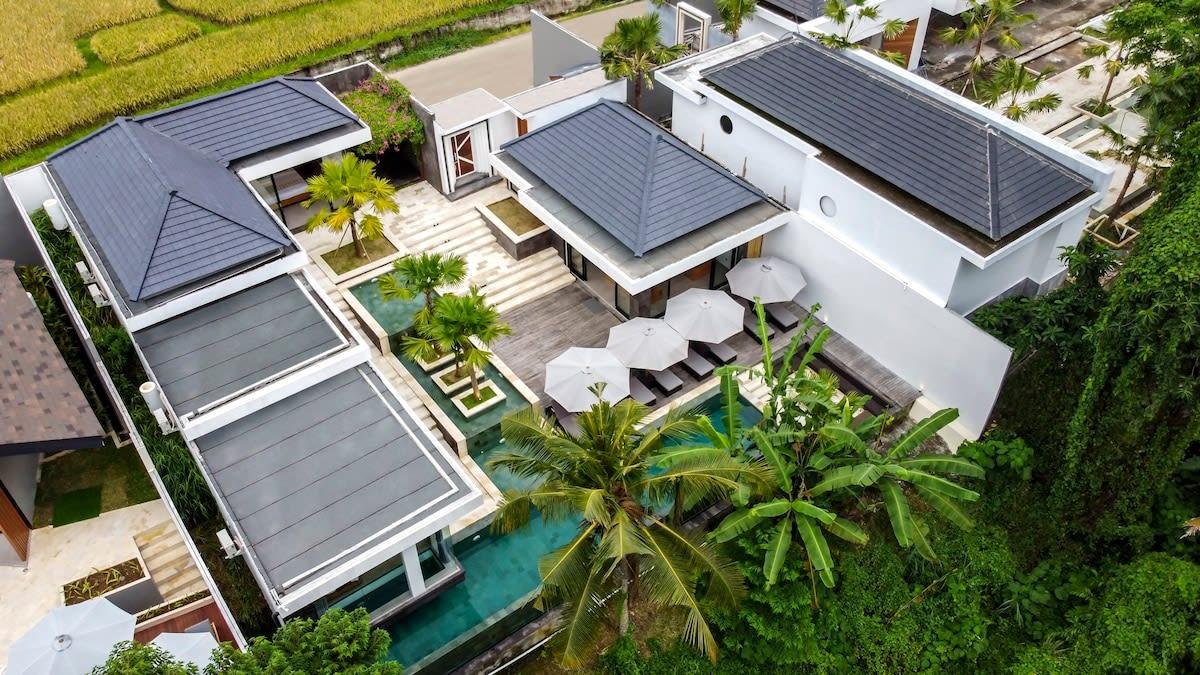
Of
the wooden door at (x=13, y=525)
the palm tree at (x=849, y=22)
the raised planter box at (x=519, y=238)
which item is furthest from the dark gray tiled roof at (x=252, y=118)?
the palm tree at (x=849, y=22)

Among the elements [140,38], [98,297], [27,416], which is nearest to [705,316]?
[98,297]

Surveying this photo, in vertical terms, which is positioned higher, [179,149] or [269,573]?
[179,149]

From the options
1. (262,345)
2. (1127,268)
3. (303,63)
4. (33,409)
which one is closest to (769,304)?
(1127,268)

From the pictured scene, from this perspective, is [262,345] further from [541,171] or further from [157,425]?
[541,171]

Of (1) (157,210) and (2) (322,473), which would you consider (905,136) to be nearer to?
(2) (322,473)

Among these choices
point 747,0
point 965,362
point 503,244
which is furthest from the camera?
point 747,0

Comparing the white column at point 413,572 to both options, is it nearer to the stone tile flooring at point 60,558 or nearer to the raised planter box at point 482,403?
the raised planter box at point 482,403

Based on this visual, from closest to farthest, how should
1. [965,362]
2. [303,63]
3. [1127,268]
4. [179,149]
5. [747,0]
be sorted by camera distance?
[1127,268] < [965,362] < [179,149] < [747,0] < [303,63]
